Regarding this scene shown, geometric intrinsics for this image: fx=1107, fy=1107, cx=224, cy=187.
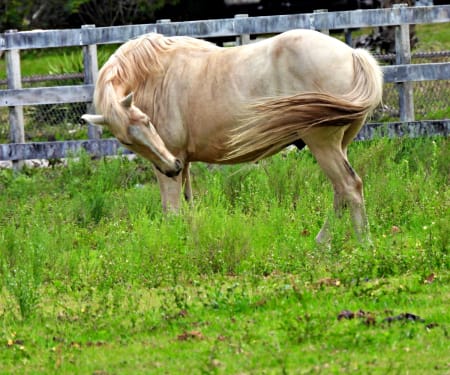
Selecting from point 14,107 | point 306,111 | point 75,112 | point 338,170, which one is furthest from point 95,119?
point 75,112

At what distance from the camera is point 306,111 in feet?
Answer: 26.5

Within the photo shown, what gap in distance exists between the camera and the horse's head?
27.9ft

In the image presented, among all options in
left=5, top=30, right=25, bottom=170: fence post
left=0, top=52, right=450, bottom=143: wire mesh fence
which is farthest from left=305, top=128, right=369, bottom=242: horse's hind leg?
left=0, top=52, right=450, bottom=143: wire mesh fence

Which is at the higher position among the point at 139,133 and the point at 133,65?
the point at 133,65

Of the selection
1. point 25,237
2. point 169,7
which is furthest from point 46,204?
point 169,7

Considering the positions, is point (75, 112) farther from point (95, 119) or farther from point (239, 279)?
point (239, 279)

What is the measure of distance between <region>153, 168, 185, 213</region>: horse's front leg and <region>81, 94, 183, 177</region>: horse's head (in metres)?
0.18

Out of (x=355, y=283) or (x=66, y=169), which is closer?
(x=355, y=283)

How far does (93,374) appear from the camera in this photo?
565 centimetres

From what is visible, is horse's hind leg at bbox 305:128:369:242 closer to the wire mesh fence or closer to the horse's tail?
the horse's tail

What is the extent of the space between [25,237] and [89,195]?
1696 millimetres

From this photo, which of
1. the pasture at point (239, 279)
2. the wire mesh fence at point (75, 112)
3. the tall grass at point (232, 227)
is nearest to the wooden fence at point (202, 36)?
the tall grass at point (232, 227)

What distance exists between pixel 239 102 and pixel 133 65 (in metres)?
0.97

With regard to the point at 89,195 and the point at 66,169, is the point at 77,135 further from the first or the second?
the point at 89,195
